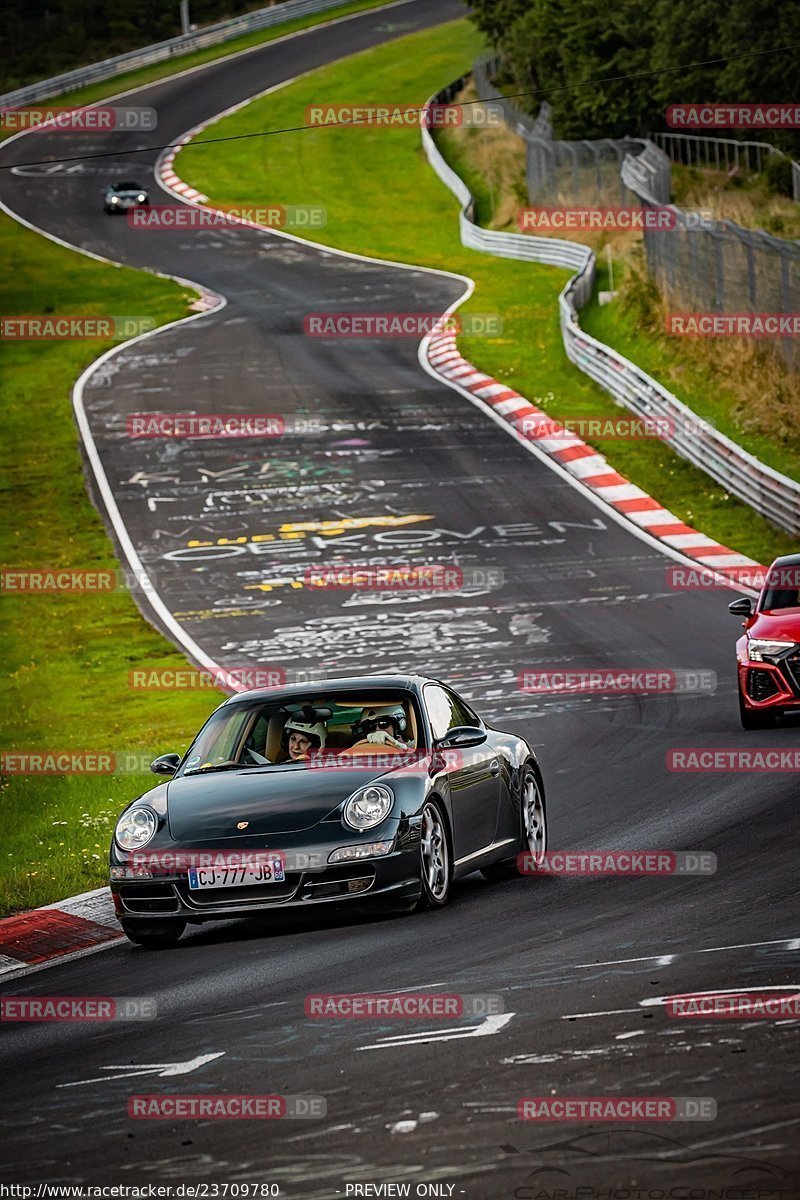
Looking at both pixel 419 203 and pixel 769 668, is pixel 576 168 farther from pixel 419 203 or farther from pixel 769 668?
pixel 769 668

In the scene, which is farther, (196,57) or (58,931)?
(196,57)

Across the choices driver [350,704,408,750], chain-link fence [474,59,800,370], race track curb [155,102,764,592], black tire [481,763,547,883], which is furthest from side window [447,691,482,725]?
chain-link fence [474,59,800,370]

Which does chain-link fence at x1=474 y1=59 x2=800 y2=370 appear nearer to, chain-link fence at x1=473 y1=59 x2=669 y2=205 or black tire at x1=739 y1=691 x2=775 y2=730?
chain-link fence at x1=473 y1=59 x2=669 y2=205

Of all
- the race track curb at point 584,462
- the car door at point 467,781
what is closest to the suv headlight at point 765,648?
the car door at point 467,781

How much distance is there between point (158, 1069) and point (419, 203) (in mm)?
57495

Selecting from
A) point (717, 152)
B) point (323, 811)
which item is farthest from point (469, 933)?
point (717, 152)

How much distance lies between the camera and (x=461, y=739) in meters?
11.1

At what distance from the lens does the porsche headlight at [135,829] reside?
10.3 metres

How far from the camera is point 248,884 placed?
9.99 meters

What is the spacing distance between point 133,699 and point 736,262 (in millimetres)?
14623

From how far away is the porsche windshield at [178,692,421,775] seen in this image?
11.2 meters

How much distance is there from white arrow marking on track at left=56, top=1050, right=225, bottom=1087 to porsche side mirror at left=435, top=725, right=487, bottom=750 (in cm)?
381

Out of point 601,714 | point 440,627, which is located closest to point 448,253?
point 440,627

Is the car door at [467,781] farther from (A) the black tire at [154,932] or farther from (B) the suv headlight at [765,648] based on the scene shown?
(B) the suv headlight at [765,648]
